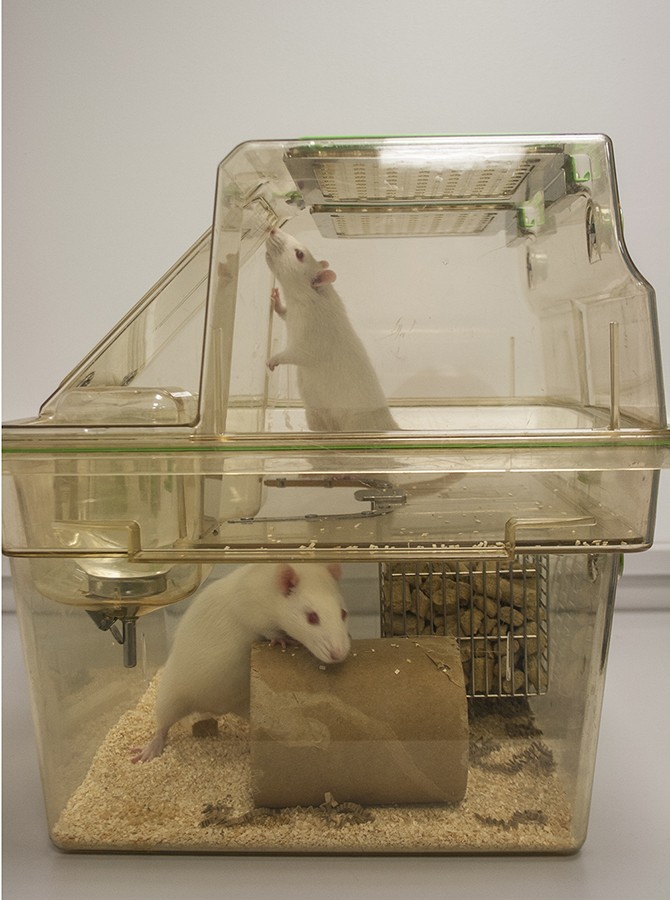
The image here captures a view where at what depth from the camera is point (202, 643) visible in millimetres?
911

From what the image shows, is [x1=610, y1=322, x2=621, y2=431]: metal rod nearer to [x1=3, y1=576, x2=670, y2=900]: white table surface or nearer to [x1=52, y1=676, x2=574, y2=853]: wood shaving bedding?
[x1=52, y1=676, x2=574, y2=853]: wood shaving bedding

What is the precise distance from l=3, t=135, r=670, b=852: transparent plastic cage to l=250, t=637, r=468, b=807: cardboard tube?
0.03m

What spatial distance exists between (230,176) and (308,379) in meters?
0.25

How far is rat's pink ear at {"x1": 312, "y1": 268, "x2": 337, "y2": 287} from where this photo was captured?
941 mm

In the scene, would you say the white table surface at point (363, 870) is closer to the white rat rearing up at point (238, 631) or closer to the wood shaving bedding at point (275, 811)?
the wood shaving bedding at point (275, 811)

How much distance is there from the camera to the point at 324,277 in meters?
0.94

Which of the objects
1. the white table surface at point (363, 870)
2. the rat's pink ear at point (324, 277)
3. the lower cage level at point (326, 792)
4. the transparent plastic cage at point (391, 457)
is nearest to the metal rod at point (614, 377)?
the transparent plastic cage at point (391, 457)

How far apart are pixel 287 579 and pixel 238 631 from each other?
0.26 ft

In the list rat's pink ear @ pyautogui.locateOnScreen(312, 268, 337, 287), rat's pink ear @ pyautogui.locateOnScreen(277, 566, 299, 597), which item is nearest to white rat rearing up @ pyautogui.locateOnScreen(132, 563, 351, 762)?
rat's pink ear @ pyautogui.locateOnScreen(277, 566, 299, 597)

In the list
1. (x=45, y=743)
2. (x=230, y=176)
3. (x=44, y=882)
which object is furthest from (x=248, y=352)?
(x=44, y=882)

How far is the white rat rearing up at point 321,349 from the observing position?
0.92m

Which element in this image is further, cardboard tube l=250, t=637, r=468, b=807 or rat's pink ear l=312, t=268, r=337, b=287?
rat's pink ear l=312, t=268, r=337, b=287

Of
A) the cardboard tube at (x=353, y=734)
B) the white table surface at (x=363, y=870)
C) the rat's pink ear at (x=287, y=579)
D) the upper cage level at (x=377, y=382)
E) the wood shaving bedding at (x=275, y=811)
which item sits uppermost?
the upper cage level at (x=377, y=382)

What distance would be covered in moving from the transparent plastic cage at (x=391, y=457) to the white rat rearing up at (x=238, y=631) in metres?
0.03
